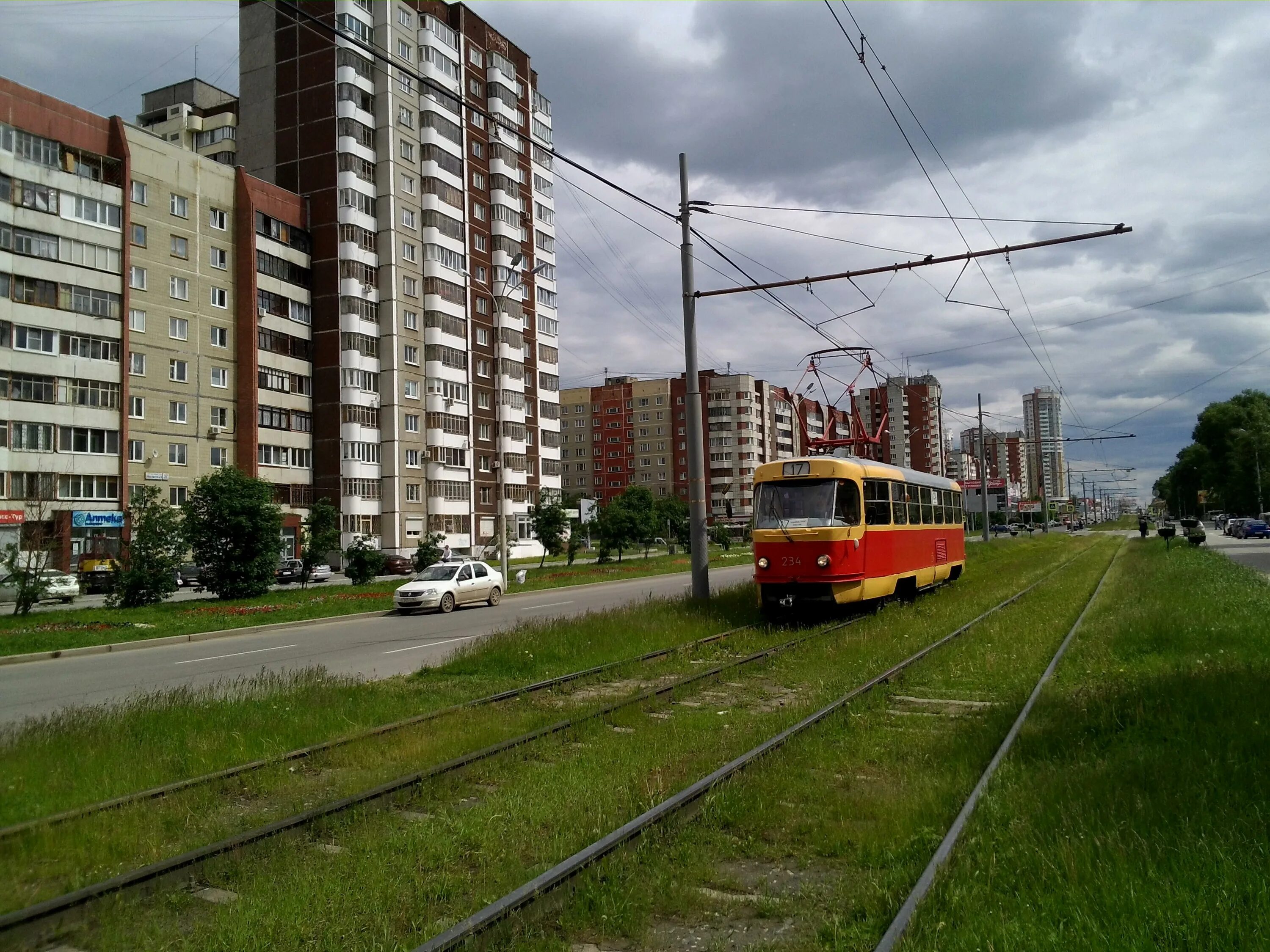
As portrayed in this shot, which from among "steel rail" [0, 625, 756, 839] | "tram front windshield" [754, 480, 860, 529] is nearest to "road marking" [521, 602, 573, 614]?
"tram front windshield" [754, 480, 860, 529]

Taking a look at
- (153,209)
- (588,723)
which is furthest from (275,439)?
(588,723)

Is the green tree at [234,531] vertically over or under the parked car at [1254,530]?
over

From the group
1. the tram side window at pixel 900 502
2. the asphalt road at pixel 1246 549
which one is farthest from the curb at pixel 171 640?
the asphalt road at pixel 1246 549

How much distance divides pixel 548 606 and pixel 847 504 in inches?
501

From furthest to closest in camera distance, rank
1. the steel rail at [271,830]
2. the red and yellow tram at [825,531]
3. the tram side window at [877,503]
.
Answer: the tram side window at [877,503], the red and yellow tram at [825,531], the steel rail at [271,830]

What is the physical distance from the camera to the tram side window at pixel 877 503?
16.8m

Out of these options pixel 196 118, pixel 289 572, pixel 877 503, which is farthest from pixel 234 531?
pixel 196 118

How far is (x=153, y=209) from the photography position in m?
52.6

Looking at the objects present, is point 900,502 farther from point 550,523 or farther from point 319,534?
point 550,523

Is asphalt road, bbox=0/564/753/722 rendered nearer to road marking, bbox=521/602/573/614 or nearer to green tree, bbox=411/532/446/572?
road marking, bbox=521/602/573/614

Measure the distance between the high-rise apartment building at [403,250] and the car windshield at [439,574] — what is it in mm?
32264

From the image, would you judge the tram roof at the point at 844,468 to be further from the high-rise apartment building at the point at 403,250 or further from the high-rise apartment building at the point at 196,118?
the high-rise apartment building at the point at 196,118

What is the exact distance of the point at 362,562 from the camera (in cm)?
3556

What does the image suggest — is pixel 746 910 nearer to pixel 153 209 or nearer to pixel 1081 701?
pixel 1081 701
